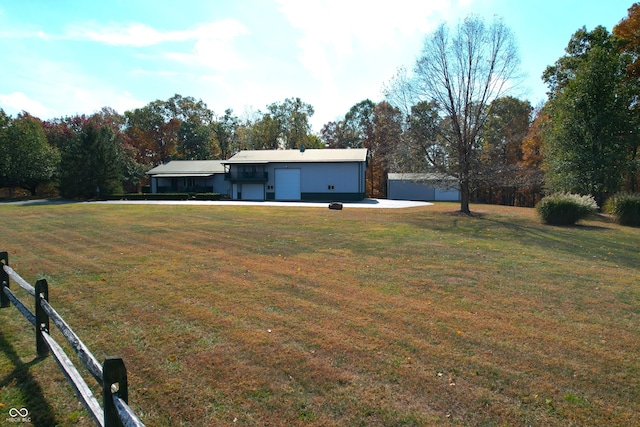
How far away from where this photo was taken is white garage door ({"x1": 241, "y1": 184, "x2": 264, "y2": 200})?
4016cm

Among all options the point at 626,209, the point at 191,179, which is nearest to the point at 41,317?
the point at 626,209

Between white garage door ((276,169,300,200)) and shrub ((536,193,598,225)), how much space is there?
25.1 m

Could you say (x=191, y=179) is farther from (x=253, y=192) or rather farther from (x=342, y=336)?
(x=342, y=336)

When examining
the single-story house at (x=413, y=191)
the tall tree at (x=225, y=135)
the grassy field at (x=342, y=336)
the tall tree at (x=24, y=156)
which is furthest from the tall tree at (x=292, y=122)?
the grassy field at (x=342, y=336)

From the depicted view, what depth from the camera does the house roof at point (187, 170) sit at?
4341 centimetres

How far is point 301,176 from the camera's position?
129 ft

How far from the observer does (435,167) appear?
22500 millimetres

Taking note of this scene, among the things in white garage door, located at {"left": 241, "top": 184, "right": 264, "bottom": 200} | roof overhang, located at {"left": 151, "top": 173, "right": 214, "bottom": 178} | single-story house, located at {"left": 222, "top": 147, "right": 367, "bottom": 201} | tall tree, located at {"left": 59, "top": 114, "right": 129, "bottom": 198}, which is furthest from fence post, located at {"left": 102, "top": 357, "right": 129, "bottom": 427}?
roof overhang, located at {"left": 151, "top": 173, "right": 214, "bottom": 178}

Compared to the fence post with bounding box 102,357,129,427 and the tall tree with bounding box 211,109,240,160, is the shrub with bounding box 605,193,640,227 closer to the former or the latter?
the fence post with bounding box 102,357,129,427

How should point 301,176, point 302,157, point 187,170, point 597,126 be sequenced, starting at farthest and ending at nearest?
point 187,170, point 302,157, point 301,176, point 597,126

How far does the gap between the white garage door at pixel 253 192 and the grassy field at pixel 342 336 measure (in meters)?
30.2

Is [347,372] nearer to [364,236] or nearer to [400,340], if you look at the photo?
[400,340]

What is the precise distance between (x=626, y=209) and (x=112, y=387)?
22.9 meters

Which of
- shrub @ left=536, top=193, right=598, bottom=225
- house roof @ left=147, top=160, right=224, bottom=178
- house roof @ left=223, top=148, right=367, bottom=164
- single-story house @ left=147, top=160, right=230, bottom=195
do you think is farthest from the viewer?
single-story house @ left=147, top=160, right=230, bottom=195
